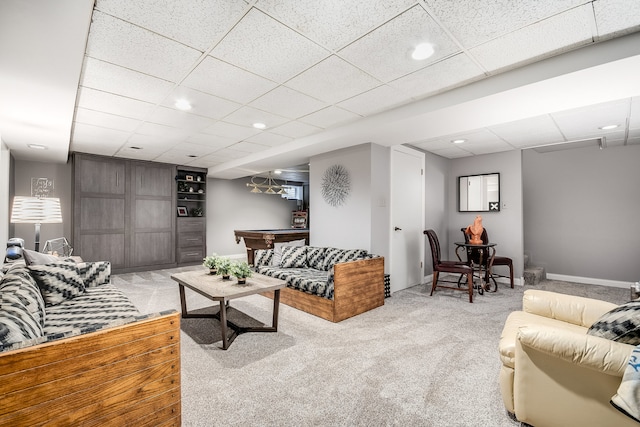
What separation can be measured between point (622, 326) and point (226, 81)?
3136mm

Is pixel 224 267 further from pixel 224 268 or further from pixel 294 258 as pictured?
pixel 294 258

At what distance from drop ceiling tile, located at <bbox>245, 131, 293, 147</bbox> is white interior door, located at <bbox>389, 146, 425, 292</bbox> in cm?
170

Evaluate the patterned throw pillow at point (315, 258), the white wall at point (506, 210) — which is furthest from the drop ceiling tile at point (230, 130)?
the white wall at point (506, 210)

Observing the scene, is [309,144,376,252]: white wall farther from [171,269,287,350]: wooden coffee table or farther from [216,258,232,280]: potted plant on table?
[216,258,232,280]: potted plant on table

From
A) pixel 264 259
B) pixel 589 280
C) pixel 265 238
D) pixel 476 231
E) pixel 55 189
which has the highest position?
pixel 55 189

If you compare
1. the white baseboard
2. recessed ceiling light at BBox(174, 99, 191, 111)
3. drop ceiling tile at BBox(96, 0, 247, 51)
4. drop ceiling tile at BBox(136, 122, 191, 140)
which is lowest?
the white baseboard

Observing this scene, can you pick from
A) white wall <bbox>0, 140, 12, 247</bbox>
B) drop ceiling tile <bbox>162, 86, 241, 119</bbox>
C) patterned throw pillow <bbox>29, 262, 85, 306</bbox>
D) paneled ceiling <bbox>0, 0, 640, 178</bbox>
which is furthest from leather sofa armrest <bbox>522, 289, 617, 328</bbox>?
white wall <bbox>0, 140, 12, 247</bbox>

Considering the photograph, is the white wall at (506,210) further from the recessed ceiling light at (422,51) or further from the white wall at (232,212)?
the white wall at (232,212)

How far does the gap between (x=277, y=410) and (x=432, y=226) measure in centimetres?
453

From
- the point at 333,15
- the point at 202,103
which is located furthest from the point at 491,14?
the point at 202,103

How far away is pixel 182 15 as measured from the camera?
1783 mm

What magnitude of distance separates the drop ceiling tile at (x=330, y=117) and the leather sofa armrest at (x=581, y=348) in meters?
2.69

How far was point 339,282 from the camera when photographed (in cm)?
326

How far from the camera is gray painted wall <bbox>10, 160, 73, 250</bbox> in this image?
559cm
